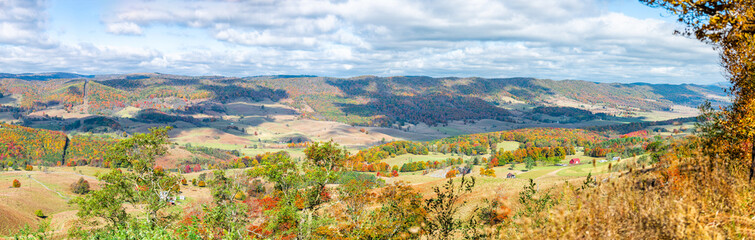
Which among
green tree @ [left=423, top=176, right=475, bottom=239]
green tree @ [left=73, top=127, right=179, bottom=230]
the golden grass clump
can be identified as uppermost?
the golden grass clump

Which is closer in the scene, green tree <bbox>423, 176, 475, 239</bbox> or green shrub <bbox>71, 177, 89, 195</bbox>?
green tree <bbox>423, 176, 475, 239</bbox>

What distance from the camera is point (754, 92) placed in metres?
13.8

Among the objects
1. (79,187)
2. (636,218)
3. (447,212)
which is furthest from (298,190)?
(79,187)

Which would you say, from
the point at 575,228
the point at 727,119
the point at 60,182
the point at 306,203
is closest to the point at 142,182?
the point at 306,203

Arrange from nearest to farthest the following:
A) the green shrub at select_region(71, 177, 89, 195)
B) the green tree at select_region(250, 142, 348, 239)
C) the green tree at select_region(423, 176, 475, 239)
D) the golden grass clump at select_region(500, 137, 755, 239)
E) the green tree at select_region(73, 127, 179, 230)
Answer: the golden grass clump at select_region(500, 137, 755, 239), the green tree at select_region(423, 176, 475, 239), the green tree at select_region(250, 142, 348, 239), the green tree at select_region(73, 127, 179, 230), the green shrub at select_region(71, 177, 89, 195)

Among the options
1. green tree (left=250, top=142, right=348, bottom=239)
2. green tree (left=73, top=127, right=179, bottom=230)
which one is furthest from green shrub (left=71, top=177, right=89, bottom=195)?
green tree (left=250, top=142, right=348, bottom=239)

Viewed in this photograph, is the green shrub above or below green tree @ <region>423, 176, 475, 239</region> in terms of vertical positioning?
below

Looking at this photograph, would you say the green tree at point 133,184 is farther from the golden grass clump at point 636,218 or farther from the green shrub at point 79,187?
the green shrub at point 79,187

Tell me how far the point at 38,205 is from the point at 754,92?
503ft

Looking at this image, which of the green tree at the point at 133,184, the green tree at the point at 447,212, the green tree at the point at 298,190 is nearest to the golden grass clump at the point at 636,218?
the green tree at the point at 447,212

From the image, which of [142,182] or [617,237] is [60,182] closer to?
[142,182]

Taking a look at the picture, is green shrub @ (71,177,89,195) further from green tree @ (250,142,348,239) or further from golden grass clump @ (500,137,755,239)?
golden grass clump @ (500,137,755,239)

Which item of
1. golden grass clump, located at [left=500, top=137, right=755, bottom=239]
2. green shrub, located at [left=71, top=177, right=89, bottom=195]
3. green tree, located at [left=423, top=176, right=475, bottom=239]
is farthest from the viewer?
green shrub, located at [left=71, top=177, right=89, bottom=195]

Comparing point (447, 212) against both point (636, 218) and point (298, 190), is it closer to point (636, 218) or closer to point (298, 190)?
point (636, 218)
